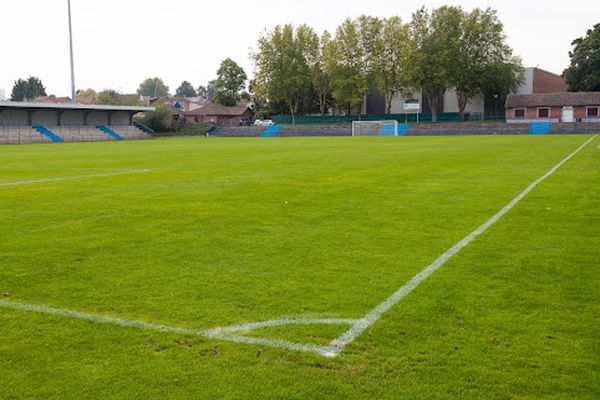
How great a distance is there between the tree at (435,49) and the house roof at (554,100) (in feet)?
31.9

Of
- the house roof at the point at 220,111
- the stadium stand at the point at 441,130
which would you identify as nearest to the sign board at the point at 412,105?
the stadium stand at the point at 441,130

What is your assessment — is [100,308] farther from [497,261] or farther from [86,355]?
[497,261]

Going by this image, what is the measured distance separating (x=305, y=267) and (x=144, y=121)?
8196 centimetres

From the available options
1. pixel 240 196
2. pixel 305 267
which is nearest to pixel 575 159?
pixel 240 196

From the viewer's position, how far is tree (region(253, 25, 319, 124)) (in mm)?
87438

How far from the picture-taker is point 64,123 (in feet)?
228

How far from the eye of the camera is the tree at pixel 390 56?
78762mm

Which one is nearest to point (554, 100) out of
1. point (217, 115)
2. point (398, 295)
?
point (217, 115)

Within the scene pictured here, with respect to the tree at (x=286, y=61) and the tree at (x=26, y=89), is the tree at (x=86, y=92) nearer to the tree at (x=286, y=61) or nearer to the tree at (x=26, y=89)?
the tree at (x=26, y=89)

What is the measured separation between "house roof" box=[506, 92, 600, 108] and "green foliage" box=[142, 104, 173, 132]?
48.9 metres

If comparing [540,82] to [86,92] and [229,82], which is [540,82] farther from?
[86,92]

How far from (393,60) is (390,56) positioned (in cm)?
72

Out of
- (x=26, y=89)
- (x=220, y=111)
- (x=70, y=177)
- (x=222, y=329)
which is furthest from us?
(x=26, y=89)

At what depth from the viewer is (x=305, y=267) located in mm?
6438
